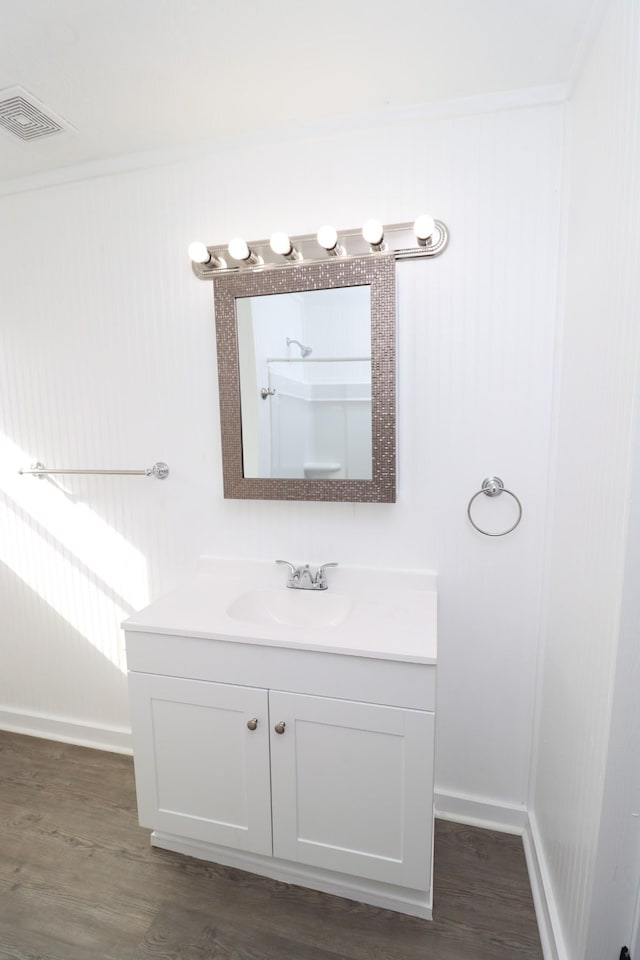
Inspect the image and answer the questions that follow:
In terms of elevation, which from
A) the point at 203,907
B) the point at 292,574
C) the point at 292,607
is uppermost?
the point at 292,574

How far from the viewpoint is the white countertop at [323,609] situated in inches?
49.9


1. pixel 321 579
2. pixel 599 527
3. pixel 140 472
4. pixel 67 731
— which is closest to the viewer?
pixel 599 527

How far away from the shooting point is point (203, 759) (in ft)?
4.64

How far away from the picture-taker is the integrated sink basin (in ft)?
5.17

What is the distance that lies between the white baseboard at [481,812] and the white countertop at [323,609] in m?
0.76

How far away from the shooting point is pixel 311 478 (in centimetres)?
162

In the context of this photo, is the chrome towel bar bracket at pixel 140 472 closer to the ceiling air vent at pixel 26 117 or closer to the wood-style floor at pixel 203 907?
the ceiling air vent at pixel 26 117

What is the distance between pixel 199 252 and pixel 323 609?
4.07 feet

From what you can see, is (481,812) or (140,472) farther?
(140,472)

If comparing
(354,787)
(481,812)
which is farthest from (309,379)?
(481,812)

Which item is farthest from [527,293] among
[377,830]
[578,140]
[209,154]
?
[377,830]

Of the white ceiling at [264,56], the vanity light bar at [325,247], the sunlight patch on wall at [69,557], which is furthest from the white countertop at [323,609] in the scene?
the white ceiling at [264,56]

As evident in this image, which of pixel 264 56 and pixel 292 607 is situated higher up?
pixel 264 56

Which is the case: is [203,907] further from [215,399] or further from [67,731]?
[215,399]
